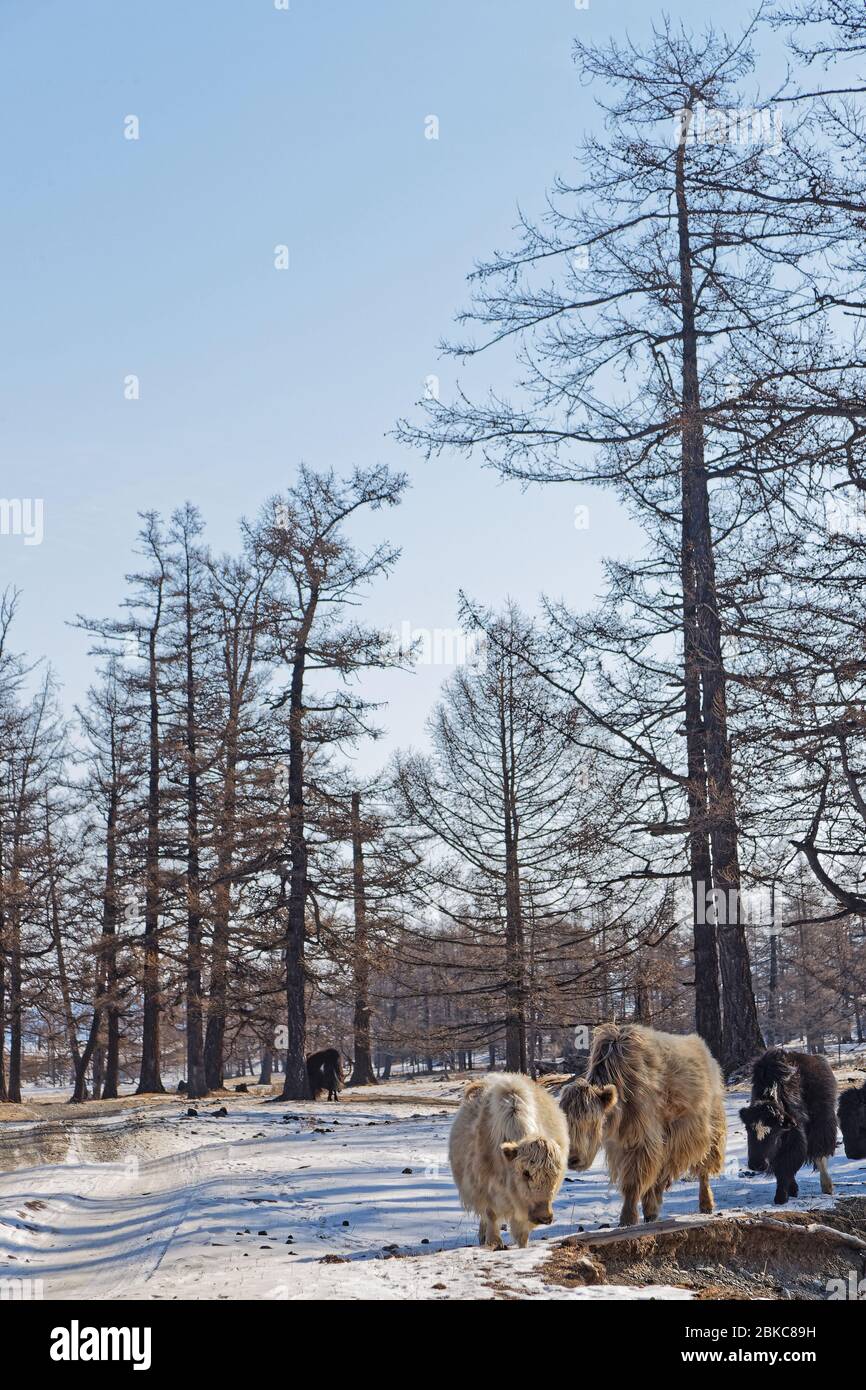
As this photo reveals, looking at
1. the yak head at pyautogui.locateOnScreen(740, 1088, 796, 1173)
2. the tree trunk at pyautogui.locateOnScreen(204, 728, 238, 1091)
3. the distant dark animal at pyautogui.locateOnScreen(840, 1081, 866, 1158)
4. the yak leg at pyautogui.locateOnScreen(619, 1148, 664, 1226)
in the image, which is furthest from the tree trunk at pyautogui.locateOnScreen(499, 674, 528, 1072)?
the yak leg at pyautogui.locateOnScreen(619, 1148, 664, 1226)

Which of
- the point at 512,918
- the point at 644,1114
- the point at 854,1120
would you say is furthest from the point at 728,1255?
the point at 512,918

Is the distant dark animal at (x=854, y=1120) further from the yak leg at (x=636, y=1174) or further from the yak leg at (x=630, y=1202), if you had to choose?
the yak leg at (x=630, y=1202)

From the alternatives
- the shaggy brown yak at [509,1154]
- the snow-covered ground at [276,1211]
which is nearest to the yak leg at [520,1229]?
the shaggy brown yak at [509,1154]

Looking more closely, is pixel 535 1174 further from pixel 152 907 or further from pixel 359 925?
pixel 152 907

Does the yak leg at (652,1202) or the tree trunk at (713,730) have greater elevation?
the tree trunk at (713,730)

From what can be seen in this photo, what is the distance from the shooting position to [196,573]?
3562 cm

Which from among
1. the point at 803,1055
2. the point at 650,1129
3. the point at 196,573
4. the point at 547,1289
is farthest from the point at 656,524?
the point at 196,573

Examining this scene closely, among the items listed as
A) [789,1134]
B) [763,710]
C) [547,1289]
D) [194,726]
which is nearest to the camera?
[547,1289]

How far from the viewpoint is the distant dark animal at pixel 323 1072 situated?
2762 cm

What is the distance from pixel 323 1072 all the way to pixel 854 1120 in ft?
59.3

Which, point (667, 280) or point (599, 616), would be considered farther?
point (599, 616)

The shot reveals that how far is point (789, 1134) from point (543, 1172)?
9.50ft

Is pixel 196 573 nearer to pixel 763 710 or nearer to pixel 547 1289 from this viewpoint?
pixel 763 710

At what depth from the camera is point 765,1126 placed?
1023 centimetres
